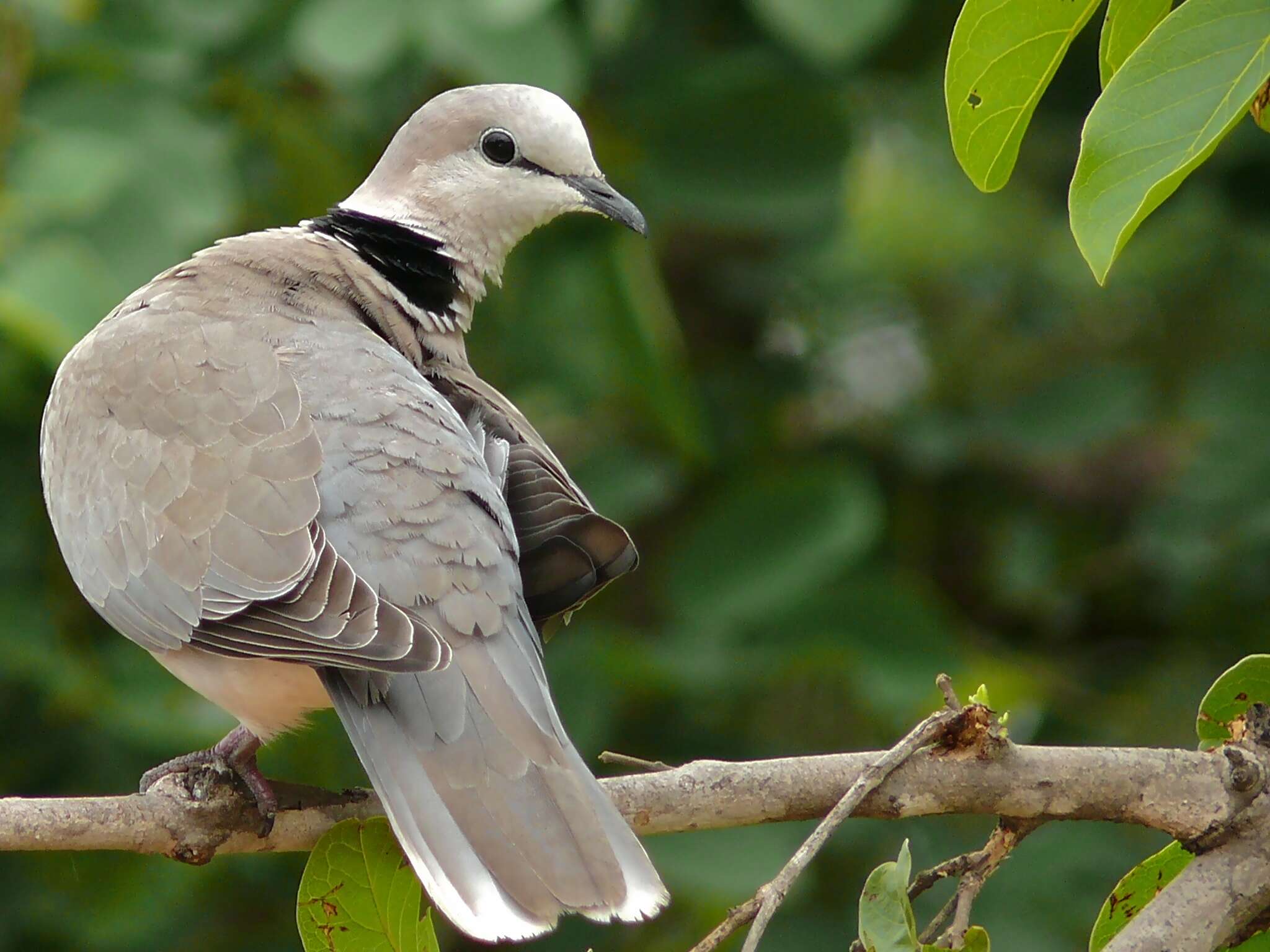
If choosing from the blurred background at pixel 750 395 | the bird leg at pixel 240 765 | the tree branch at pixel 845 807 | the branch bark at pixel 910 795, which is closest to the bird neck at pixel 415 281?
the blurred background at pixel 750 395

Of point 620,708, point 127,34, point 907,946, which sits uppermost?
point 127,34

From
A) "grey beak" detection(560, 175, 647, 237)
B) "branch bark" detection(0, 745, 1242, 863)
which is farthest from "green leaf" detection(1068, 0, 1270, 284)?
"grey beak" detection(560, 175, 647, 237)

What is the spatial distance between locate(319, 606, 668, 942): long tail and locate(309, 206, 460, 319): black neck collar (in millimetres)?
827

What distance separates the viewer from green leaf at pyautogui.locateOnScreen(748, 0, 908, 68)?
10.0 ft

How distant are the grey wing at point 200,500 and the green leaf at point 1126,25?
970 mm

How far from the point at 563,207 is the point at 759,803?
131 cm

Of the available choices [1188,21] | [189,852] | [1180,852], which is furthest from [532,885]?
[1188,21]

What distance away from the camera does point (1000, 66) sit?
5.14 feet

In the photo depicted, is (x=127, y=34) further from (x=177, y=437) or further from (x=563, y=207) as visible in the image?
(x=177, y=437)

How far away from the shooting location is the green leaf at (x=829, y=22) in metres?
3.06

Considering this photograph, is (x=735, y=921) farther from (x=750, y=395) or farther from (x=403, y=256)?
(x=750, y=395)

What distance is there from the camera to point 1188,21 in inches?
56.7

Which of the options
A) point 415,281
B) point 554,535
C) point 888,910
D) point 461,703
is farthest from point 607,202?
point 888,910

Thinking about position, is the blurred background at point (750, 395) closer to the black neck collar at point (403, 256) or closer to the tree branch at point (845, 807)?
the black neck collar at point (403, 256)
